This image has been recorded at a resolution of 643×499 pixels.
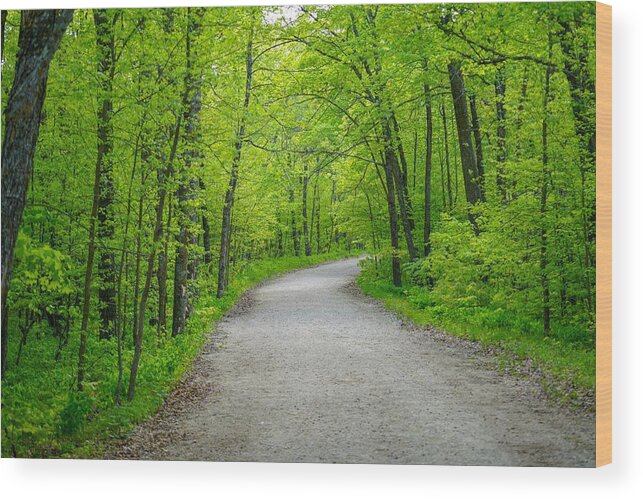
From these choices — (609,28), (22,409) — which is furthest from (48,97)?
(609,28)

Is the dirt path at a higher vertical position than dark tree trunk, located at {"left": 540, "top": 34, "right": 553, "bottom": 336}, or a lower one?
lower

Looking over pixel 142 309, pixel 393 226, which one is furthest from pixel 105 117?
pixel 393 226

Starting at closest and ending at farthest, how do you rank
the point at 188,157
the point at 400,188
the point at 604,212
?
the point at 604,212 → the point at 188,157 → the point at 400,188

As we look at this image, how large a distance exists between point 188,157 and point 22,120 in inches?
85.1

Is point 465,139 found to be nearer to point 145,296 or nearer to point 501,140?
point 501,140

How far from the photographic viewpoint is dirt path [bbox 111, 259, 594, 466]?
5.26 meters

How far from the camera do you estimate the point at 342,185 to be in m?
18.9

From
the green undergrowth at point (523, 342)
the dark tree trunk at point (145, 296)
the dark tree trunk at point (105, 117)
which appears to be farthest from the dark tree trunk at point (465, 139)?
the dark tree trunk at point (105, 117)

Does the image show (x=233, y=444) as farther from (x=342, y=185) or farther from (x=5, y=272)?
(x=342, y=185)

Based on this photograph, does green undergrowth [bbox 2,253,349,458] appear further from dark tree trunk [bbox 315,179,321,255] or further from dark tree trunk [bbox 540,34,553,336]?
dark tree trunk [bbox 315,179,321,255]

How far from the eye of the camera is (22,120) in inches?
185

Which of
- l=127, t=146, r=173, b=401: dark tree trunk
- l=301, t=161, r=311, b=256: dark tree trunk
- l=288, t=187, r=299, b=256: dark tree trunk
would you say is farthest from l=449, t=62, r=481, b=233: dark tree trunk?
l=288, t=187, r=299, b=256: dark tree trunk

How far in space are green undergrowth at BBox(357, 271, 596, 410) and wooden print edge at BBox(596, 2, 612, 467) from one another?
0.12m

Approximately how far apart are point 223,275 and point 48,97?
30.9 ft
